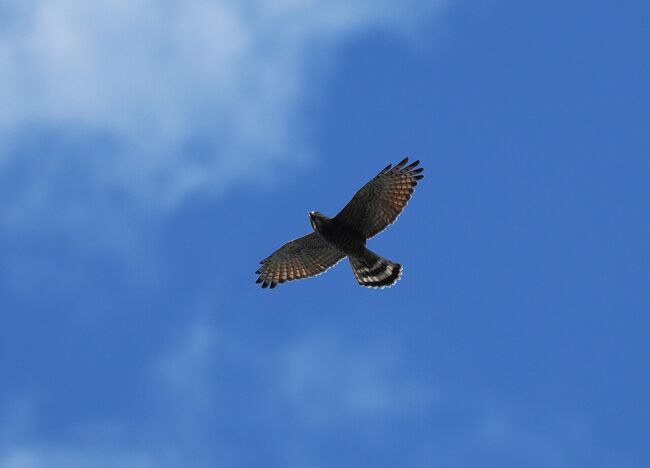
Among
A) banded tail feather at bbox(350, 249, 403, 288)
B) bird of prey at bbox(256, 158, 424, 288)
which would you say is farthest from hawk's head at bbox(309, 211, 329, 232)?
banded tail feather at bbox(350, 249, 403, 288)

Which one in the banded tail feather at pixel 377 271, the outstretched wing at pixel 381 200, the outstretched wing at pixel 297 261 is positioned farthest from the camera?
the outstretched wing at pixel 297 261

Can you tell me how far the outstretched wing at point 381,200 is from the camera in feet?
64.9

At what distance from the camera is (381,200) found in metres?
20.0

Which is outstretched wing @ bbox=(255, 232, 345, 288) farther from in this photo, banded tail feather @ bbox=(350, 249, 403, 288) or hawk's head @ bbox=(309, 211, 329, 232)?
hawk's head @ bbox=(309, 211, 329, 232)

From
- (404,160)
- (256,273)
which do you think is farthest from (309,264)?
(404,160)

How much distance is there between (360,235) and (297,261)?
5.74 feet

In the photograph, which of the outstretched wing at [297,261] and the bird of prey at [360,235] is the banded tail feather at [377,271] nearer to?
the bird of prey at [360,235]

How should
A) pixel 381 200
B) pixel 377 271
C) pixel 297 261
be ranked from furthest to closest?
pixel 297 261, pixel 377 271, pixel 381 200

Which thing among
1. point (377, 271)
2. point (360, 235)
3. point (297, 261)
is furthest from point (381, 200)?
point (297, 261)

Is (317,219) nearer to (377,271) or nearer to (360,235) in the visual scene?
(360,235)

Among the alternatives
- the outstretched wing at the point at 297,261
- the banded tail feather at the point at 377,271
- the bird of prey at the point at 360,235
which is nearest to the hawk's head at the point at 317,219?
the bird of prey at the point at 360,235

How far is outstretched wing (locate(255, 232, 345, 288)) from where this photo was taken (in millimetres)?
21094

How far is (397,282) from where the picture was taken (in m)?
20.6

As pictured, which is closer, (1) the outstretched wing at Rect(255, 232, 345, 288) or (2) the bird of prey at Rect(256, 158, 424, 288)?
(2) the bird of prey at Rect(256, 158, 424, 288)
